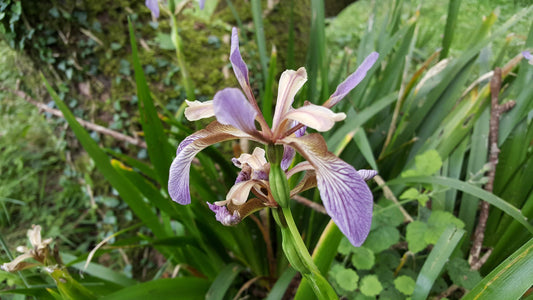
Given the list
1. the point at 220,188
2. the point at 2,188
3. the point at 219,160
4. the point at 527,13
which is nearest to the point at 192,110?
the point at 219,160

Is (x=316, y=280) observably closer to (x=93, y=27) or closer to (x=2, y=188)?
(x=93, y=27)

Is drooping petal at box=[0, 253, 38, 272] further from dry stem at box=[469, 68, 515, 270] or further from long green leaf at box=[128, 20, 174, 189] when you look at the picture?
dry stem at box=[469, 68, 515, 270]

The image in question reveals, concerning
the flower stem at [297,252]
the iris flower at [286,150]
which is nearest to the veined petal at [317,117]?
the iris flower at [286,150]

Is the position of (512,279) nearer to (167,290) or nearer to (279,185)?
(279,185)

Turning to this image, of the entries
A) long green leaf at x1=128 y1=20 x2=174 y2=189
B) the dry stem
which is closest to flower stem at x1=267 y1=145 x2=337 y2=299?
long green leaf at x1=128 y1=20 x2=174 y2=189

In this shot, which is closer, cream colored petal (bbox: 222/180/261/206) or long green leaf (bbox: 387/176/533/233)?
cream colored petal (bbox: 222/180/261/206)

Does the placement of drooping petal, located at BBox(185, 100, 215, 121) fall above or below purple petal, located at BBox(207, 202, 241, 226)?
above

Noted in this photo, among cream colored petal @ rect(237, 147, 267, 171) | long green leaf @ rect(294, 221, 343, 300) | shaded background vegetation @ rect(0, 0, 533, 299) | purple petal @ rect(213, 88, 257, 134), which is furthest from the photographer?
shaded background vegetation @ rect(0, 0, 533, 299)
